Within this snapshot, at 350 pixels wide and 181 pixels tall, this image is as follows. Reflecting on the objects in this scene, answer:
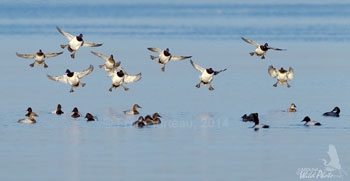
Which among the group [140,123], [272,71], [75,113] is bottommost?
[140,123]

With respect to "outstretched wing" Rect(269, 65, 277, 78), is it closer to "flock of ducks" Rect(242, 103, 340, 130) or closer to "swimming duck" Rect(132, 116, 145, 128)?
"flock of ducks" Rect(242, 103, 340, 130)

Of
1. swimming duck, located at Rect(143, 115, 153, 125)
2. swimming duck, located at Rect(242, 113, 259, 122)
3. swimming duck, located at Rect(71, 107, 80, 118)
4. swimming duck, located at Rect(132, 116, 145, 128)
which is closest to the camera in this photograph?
swimming duck, located at Rect(132, 116, 145, 128)

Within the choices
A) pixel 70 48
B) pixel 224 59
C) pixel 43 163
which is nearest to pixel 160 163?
pixel 43 163

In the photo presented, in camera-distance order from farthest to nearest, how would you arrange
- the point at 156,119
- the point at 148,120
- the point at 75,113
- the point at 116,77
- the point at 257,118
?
1. the point at 116,77
2. the point at 75,113
3. the point at 156,119
4. the point at 148,120
5. the point at 257,118

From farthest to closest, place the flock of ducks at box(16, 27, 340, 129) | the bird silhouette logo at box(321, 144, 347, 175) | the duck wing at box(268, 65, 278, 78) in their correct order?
the duck wing at box(268, 65, 278, 78) < the flock of ducks at box(16, 27, 340, 129) < the bird silhouette logo at box(321, 144, 347, 175)

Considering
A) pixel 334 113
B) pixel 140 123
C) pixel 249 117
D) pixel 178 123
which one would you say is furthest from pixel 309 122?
pixel 140 123

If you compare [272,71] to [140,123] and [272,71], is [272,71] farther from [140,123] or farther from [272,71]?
[140,123]

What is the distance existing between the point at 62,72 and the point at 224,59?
356 inches

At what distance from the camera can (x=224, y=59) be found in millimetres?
44719

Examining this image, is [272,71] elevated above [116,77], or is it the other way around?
[272,71]

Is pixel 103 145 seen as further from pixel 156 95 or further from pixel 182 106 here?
pixel 156 95

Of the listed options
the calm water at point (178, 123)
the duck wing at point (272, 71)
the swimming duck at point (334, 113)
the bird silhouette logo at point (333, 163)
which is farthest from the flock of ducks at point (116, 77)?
the bird silhouette logo at point (333, 163)

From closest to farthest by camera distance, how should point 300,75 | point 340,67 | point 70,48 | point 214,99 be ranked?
point 70,48
point 214,99
point 300,75
point 340,67

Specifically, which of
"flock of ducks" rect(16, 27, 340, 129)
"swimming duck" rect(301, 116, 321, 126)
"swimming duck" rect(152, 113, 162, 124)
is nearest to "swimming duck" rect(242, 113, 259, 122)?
"flock of ducks" rect(16, 27, 340, 129)
